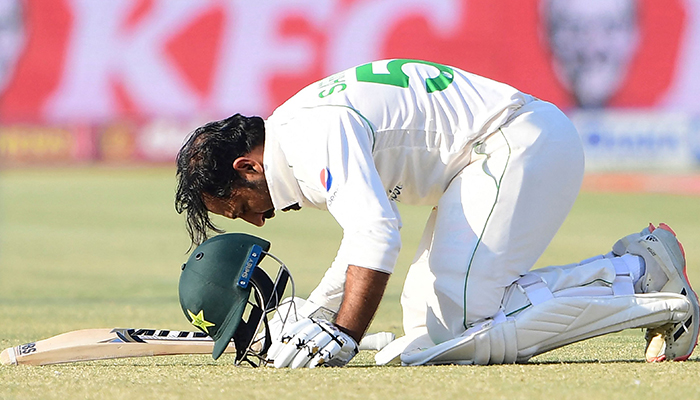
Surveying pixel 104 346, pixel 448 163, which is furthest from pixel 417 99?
pixel 104 346

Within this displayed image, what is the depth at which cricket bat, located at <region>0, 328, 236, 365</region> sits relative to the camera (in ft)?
10.6

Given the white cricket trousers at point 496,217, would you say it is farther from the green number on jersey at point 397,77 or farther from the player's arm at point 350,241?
the player's arm at point 350,241

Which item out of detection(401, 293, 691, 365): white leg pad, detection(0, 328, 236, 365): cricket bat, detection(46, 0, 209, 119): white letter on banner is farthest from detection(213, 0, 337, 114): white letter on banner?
detection(401, 293, 691, 365): white leg pad

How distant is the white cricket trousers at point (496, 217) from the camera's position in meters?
3.17

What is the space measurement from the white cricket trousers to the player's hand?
1.52 feet

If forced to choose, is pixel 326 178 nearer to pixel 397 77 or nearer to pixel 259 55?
pixel 397 77

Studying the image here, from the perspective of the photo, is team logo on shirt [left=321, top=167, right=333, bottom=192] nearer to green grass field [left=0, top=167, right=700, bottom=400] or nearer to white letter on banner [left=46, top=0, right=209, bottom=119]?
green grass field [left=0, top=167, right=700, bottom=400]

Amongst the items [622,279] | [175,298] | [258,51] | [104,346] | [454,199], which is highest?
[454,199]

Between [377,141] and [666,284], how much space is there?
1.06m

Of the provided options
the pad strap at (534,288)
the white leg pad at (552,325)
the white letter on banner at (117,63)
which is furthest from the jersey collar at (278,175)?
the white letter on banner at (117,63)

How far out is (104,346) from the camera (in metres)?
3.32

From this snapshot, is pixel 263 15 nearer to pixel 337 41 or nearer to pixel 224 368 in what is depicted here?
pixel 337 41

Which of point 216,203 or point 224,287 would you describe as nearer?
point 224,287

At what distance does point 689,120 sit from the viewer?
703 inches
